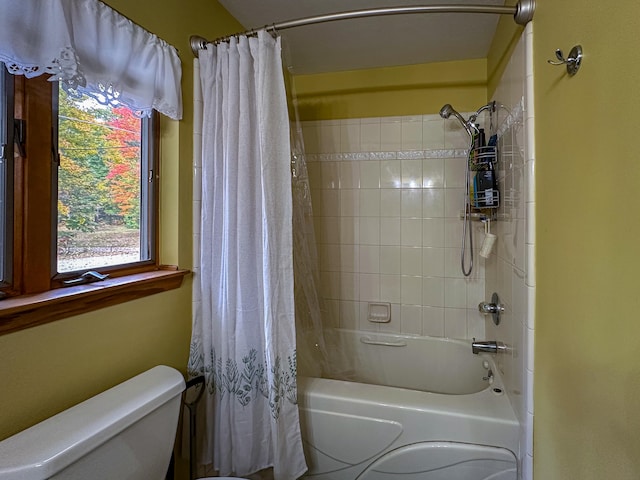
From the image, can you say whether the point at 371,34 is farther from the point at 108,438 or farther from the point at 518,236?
the point at 108,438

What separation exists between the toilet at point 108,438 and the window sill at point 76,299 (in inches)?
10.4

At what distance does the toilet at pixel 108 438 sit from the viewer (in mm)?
724

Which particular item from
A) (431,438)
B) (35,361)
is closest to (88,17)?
(35,361)

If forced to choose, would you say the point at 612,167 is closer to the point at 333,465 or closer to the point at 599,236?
the point at 599,236

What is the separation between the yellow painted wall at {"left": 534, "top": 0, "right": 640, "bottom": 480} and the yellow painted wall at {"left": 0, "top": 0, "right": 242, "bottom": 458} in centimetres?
138

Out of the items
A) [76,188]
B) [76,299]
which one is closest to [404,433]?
[76,299]

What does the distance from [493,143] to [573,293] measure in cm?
106

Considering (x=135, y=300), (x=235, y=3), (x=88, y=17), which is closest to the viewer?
(x=88, y=17)

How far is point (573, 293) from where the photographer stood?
895 millimetres

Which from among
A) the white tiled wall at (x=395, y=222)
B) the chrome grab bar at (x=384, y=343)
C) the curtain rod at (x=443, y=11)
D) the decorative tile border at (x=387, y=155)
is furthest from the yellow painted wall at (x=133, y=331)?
the chrome grab bar at (x=384, y=343)

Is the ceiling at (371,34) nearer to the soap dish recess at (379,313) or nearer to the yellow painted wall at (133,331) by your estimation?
the yellow painted wall at (133,331)

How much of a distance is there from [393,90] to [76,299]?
7.02 ft

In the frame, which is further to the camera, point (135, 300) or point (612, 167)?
point (135, 300)

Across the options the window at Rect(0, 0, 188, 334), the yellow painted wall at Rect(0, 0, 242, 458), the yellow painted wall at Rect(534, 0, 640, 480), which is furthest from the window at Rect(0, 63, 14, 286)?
the yellow painted wall at Rect(534, 0, 640, 480)
